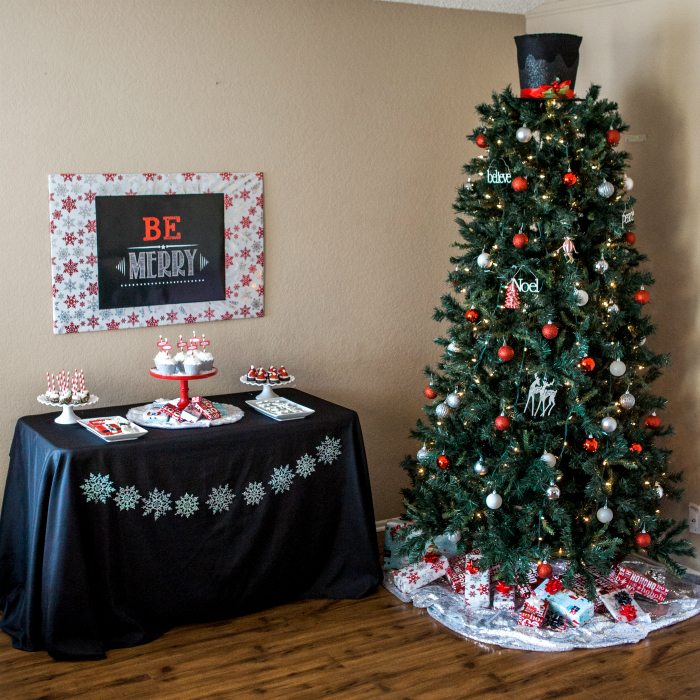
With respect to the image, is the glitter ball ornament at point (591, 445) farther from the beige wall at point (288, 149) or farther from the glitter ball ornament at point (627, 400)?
the beige wall at point (288, 149)

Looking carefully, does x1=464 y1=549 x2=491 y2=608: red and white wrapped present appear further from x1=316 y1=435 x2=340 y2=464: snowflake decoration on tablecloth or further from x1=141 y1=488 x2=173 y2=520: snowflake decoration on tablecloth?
x1=141 y1=488 x2=173 y2=520: snowflake decoration on tablecloth

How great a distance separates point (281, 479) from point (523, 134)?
1582 millimetres

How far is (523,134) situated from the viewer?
3.56 m

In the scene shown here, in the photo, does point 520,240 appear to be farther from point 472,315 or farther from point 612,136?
point 612,136

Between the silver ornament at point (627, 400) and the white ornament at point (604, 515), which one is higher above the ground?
the silver ornament at point (627, 400)

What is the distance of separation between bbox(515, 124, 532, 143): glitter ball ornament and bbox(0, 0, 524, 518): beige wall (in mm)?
918

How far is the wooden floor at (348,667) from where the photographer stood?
10.2 ft

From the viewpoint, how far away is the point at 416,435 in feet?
13.1

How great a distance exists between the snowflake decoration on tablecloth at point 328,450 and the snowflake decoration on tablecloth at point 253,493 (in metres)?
0.27

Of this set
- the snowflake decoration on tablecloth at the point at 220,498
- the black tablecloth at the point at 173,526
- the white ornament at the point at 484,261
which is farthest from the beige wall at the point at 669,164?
the snowflake decoration on tablecloth at the point at 220,498

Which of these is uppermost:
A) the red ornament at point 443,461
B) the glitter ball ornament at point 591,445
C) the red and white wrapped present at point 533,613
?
the glitter ball ornament at point 591,445

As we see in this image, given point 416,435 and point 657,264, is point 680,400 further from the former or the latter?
point 416,435

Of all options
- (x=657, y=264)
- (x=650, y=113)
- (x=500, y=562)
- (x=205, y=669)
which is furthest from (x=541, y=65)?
(x=205, y=669)

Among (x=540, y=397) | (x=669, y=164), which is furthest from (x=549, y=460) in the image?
(x=669, y=164)
